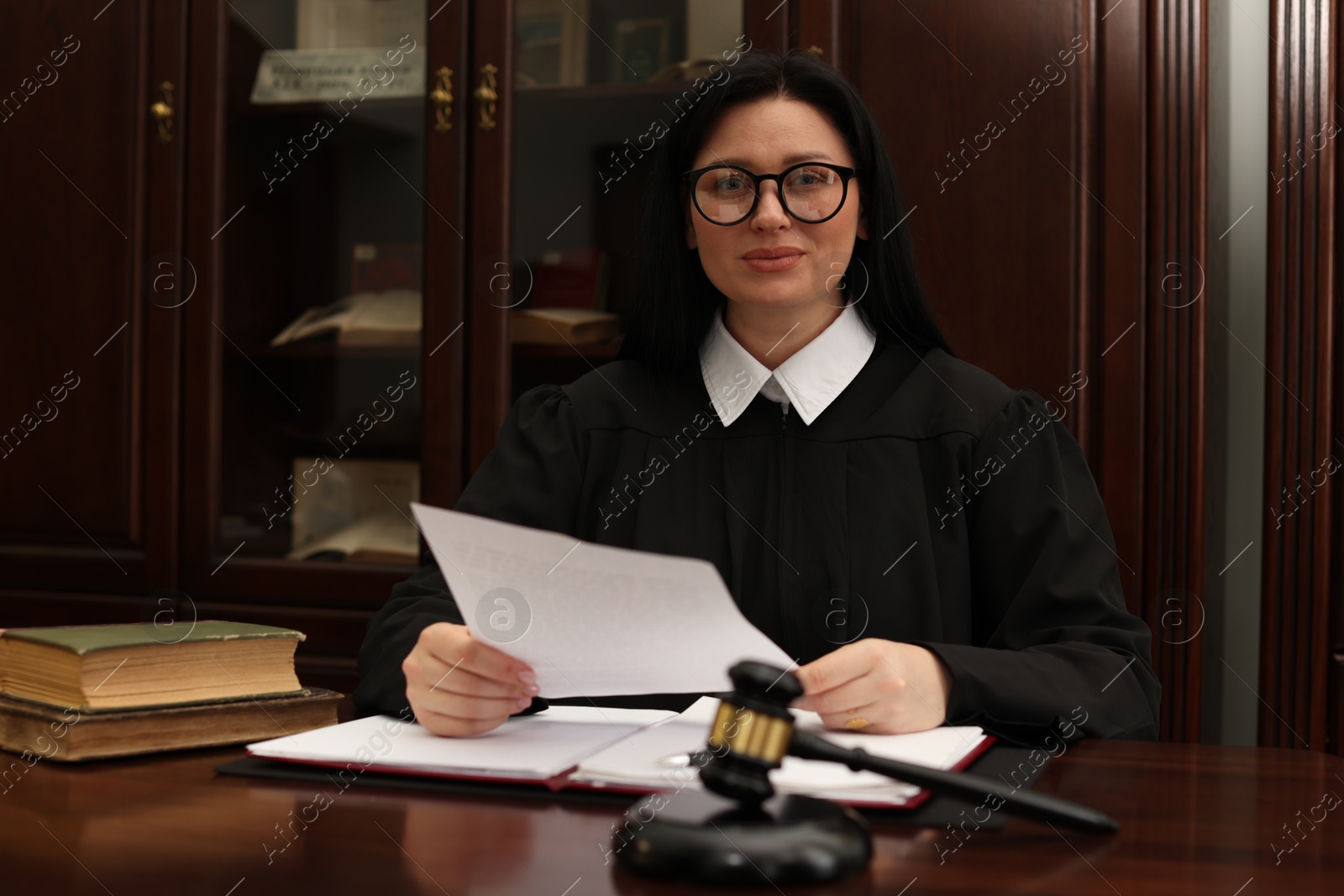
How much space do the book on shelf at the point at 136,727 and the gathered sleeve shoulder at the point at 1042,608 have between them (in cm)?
56

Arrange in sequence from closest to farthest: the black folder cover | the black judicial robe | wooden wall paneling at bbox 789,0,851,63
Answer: the black folder cover < the black judicial robe < wooden wall paneling at bbox 789,0,851,63

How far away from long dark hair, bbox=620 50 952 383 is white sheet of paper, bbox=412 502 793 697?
2.40 feet

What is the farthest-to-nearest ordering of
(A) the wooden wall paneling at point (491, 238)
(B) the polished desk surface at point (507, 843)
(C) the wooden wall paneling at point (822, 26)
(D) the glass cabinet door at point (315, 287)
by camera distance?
(D) the glass cabinet door at point (315, 287), (A) the wooden wall paneling at point (491, 238), (C) the wooden wall paneling at point (822, 26), (B) the polished desk surface at point (507, 843)

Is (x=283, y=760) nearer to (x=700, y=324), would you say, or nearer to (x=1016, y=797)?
(x=1016, y=797)

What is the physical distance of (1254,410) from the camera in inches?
74.7

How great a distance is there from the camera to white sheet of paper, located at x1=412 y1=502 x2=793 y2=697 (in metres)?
0.69

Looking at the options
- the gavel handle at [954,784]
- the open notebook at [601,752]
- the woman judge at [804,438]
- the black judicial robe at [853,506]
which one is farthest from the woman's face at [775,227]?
the gavel handle at [954,784]

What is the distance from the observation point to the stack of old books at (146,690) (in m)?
0.91

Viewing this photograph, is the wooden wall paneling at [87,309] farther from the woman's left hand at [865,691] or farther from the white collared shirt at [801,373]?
the woman's left hand at [865,691]

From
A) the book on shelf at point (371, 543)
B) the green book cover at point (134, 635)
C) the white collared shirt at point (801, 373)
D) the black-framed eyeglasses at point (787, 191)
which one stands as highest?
the black-framed eyeglasses at point (787, 191)

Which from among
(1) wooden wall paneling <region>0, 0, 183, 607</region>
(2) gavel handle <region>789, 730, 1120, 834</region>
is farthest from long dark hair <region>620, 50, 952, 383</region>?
(1) wooden wall paneling <region>0, 0, 183, 607</region>

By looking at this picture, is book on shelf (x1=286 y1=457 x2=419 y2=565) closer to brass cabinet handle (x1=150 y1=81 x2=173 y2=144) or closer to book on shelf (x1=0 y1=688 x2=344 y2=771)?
brass cabinet handle (x1=150 y1=81 x2=173 y2=144)

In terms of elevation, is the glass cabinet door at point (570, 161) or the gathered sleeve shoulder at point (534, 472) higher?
the glass cabinet door at point (570, 161)

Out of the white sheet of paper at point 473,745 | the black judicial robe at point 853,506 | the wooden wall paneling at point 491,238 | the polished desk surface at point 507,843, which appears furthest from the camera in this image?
the wooden wall paneling at point 491,238
